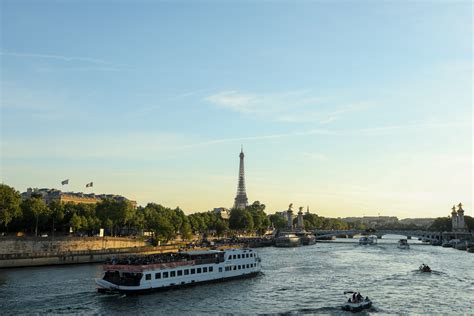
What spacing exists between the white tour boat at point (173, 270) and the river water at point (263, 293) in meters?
1.14

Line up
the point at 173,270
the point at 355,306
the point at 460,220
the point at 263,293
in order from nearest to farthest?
1. the point at 355,306
2. the point at 263,293
3. the point at 173,270
4. the point at 460,220

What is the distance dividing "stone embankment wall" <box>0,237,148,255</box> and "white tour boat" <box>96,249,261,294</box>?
26.7 m

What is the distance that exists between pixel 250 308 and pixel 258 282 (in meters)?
18.8

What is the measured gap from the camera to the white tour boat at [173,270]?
185ft

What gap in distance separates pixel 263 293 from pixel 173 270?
1062 cm

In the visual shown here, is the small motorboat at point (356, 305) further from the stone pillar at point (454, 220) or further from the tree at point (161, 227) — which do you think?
the stone pillar at point (454, 220)

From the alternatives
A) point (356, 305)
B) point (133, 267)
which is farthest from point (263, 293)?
point (133, 267)

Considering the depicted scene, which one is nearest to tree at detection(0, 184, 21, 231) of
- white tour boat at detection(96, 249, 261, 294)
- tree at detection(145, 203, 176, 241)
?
white tour boat at detection(96, 249, 261, 294)

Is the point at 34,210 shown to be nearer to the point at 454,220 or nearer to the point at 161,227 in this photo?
the point at 161,227

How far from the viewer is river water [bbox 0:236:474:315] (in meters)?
49.1

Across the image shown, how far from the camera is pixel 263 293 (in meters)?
59.7

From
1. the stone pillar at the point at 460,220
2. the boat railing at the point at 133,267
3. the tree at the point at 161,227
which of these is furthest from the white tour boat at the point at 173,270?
the stone pillar at the point at 460,220

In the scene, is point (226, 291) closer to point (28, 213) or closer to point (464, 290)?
point (464, 290)

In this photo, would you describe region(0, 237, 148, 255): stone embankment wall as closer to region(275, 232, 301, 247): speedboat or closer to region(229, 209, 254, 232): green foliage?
region(275, 232, 301, 247): speedboat
